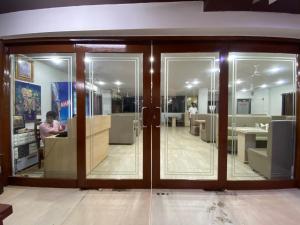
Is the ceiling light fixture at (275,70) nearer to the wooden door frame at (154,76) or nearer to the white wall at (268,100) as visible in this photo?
the white wall at (268,100)

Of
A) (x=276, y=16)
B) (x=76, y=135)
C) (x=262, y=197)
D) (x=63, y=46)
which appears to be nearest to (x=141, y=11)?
(x=63, y=46)

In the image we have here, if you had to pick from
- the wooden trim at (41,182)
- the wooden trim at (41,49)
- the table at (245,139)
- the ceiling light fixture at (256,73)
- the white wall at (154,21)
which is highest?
the white wall at (154,21)

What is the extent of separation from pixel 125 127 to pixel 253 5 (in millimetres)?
2999

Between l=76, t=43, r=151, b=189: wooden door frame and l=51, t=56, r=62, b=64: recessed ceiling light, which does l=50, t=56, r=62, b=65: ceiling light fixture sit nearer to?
l=51, t=56, r=62, b=64: recessed ceiling light

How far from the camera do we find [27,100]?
13.2ft

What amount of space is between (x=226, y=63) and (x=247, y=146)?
2061 mm

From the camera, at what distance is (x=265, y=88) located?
4.21m

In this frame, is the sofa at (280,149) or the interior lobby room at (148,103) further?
the sofa at (280,149)

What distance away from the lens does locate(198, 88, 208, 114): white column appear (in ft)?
12.3

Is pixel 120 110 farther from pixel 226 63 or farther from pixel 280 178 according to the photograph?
pixel 280 178

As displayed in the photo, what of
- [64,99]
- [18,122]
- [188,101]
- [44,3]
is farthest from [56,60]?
[188,101]

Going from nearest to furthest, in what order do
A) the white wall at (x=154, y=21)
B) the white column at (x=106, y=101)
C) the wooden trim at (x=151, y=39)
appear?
the white wall at (x=154, y=21) → the wooden trim at (x=151, y=39) → the white column at (x=106, y=101)

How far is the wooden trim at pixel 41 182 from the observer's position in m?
3.58

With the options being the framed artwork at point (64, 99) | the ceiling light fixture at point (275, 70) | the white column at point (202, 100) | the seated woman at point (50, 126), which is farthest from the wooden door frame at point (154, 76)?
the seated woman at point (50, 126)
